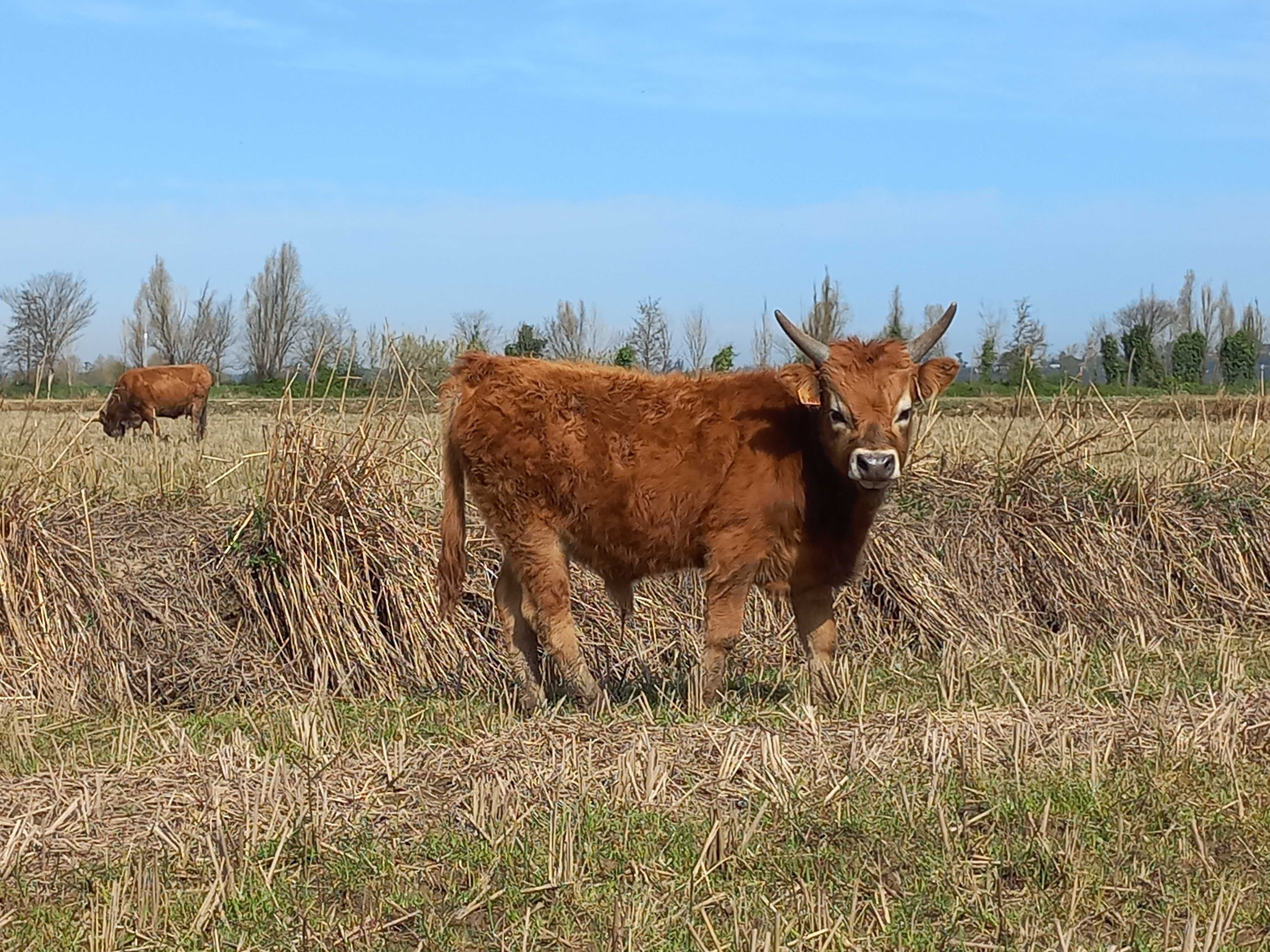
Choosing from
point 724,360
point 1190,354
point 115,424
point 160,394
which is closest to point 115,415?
point 115,424

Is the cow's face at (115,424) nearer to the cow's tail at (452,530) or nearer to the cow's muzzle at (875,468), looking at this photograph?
the cow's tail at (452,530)

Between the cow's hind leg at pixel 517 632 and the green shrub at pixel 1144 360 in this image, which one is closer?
the cow's hind leg at pixel 517 632

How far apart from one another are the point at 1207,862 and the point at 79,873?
3.77 m

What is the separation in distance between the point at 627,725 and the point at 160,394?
74.2ft

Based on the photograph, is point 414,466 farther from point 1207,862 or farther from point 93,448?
point 1207,862

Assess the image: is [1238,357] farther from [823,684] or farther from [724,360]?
[823,684]

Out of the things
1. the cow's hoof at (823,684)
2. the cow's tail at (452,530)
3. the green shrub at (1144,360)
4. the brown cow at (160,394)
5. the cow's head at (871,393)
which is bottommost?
the cow's hoof at (823,684)

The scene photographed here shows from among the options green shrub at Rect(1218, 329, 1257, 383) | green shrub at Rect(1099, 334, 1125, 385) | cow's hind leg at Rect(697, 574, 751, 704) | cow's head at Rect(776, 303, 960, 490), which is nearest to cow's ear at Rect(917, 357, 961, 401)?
cow's head at Rect(776, 303, 960, 490)

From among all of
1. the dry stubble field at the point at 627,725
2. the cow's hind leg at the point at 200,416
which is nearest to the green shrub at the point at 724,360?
the dry stubble field at the point at 627,725

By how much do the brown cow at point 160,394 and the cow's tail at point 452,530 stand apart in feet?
62.0

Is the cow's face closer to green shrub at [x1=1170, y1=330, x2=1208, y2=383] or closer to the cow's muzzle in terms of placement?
the cow's muzzle

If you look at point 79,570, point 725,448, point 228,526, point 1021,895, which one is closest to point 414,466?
point 228,526

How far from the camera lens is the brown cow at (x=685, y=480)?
7410 millimetres

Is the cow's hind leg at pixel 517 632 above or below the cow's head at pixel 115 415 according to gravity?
below
